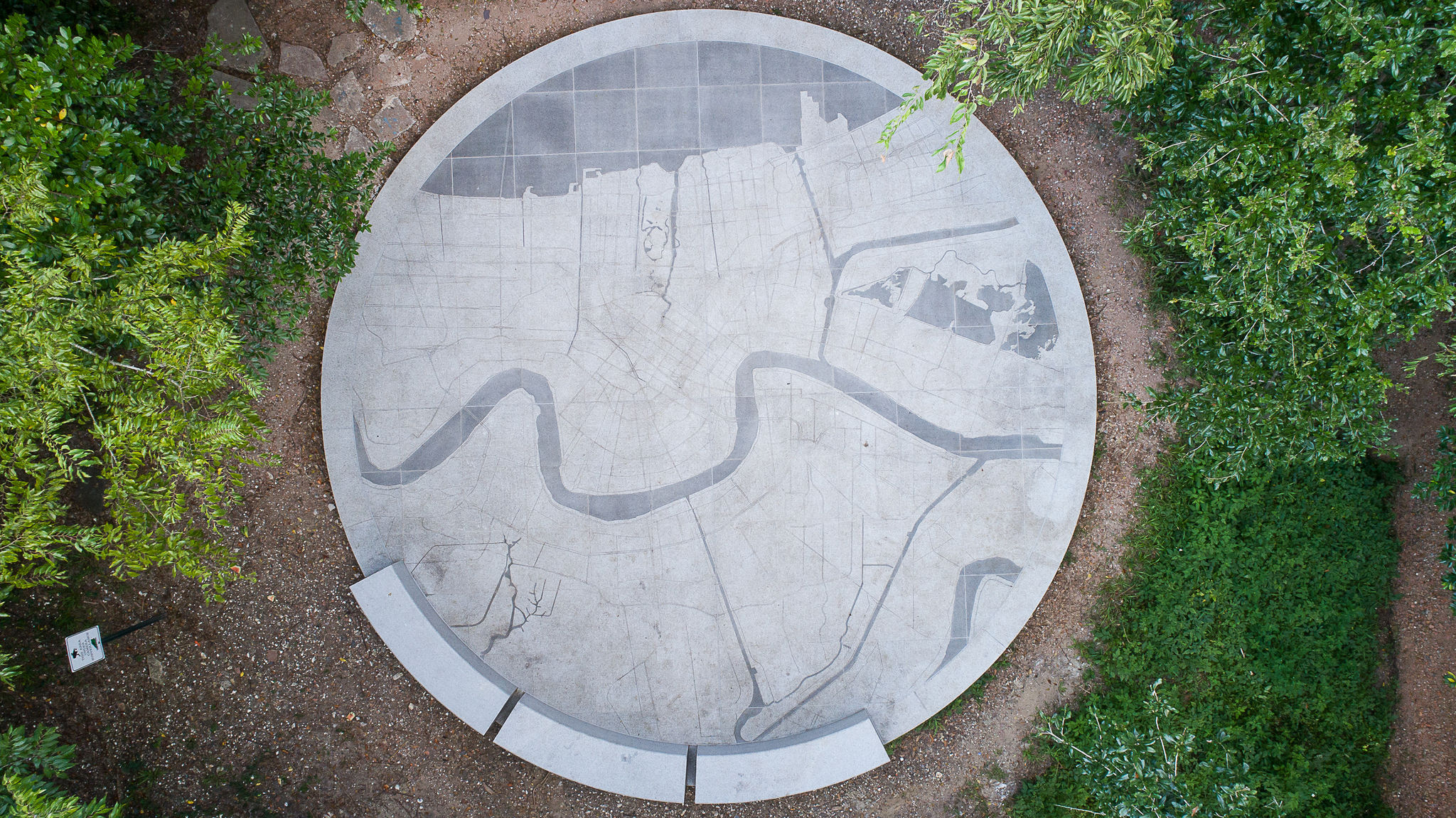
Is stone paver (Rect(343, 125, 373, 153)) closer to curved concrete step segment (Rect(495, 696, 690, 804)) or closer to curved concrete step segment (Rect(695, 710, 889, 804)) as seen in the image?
curved concrete step segment (Rect(495, 696, 690, 804))

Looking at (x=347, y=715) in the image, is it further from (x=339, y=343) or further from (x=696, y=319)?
(x=696, y=319)

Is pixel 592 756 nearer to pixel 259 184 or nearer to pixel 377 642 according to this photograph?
pixel 377 642

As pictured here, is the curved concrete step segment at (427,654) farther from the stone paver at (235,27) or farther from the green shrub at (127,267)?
the stone paver at (235,27)

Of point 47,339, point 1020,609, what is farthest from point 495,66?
point 1020,609

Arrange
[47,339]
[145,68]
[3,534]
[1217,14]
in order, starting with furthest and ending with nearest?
[145,68]
[1217,14]
[3,534]
[47,339]

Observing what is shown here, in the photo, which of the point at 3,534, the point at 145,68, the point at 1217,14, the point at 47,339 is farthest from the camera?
the point at 145,68

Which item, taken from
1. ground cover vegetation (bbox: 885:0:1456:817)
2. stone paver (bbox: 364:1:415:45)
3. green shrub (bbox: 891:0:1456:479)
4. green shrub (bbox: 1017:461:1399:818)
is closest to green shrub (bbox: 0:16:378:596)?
stone paver (bbox: 364:1:415:45)

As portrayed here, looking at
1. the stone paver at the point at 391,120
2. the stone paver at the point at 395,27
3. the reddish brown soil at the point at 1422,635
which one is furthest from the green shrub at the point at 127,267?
the reddish brown soil at the point at 1422,635
